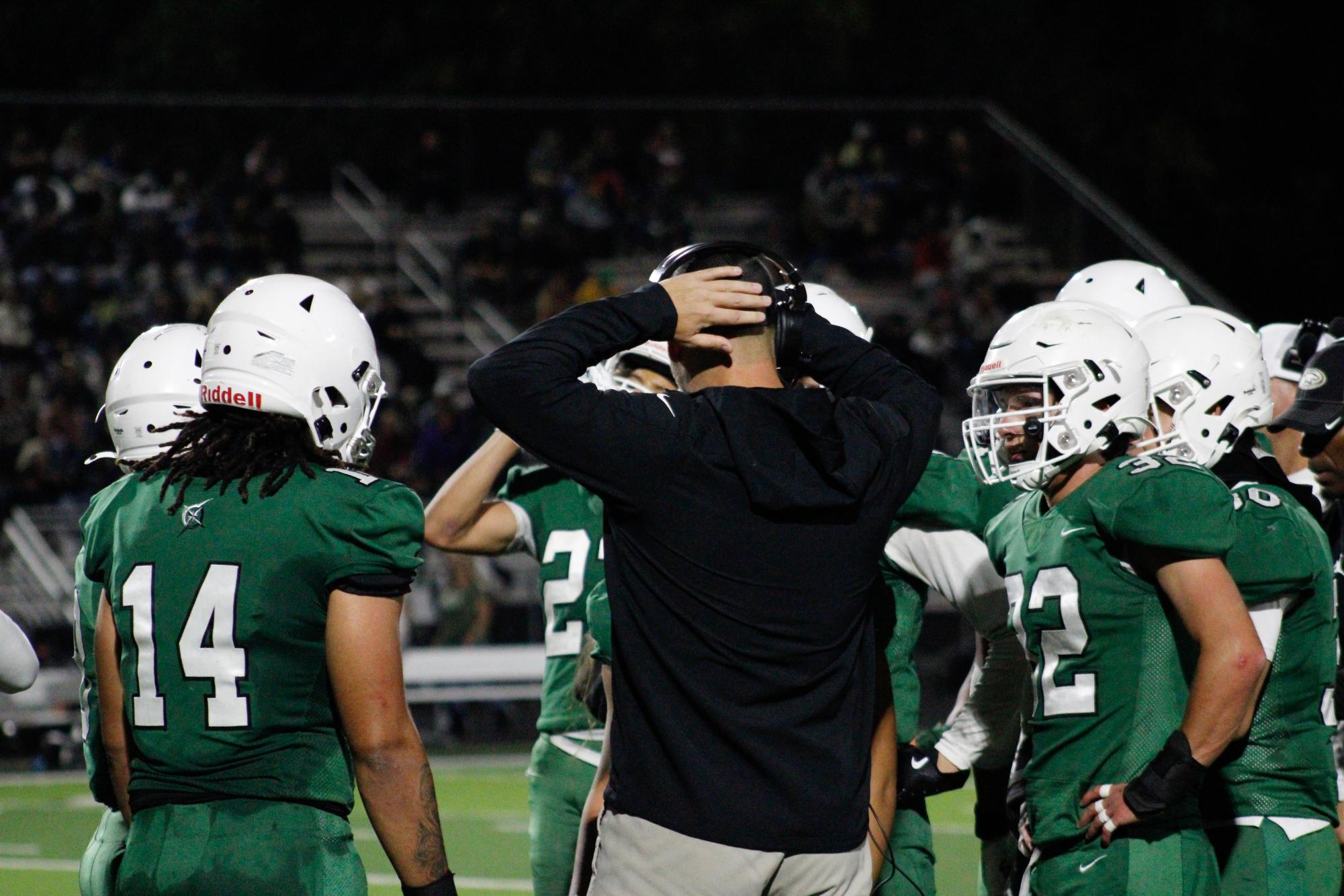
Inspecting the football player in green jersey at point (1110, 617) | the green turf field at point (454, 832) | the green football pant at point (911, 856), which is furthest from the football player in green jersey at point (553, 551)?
the green turf field at point (454, 832)

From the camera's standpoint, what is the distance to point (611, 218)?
16656 millimetres

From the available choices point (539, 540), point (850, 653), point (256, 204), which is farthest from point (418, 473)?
point (850, 653)

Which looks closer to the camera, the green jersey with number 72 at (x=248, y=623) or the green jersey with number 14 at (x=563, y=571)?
the green jersey with number 72 at (x=248, y=623)

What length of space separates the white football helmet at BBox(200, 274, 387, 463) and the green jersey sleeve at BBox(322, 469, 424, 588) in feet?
0.65

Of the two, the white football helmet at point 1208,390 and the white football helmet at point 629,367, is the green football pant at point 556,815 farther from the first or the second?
the white football helmet at point 1208,390

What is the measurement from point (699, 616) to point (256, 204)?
13.6 m

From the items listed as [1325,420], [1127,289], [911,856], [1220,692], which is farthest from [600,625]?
[1127,289]

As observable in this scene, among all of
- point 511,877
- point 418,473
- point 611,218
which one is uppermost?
point 611,218

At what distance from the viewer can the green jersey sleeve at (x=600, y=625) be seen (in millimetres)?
3506

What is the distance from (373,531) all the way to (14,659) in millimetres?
625

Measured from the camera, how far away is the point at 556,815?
4332 millimetres

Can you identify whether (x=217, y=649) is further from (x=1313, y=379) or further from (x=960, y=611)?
(x=1313, y=379)

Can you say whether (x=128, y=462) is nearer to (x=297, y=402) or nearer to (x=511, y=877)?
(x=297, y=402)

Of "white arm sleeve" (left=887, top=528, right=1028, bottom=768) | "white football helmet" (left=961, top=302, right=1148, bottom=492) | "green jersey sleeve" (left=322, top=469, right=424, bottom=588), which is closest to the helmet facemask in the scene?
"white football helmet" (left=961, top=302, right=1148, bottom=492)
